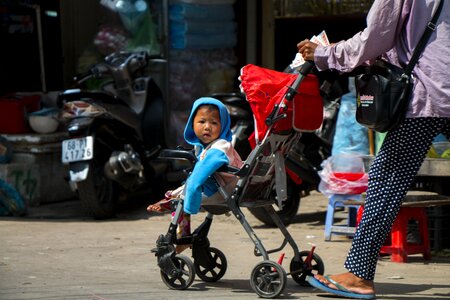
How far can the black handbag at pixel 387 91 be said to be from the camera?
5.64 m

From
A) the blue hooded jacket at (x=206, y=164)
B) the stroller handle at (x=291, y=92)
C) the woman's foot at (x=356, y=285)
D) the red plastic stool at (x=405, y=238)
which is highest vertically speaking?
the stroller handle at (x=291, y=92)

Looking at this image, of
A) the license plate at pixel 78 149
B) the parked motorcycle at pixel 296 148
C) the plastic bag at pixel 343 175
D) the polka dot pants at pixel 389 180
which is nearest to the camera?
the polka dot pants at pixel 389 180

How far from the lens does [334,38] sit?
12047 mm

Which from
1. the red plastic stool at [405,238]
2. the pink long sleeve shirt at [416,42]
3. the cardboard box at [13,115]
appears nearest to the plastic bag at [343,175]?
the red plastic stool at [405,238]

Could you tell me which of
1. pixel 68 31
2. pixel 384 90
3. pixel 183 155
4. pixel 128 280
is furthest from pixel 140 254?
pixel 68 31

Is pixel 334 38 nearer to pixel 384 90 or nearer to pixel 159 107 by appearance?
pixel 159 107

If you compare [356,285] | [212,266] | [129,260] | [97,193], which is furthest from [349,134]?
[356,285]

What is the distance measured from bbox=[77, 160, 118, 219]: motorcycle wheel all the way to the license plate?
0.09 meters

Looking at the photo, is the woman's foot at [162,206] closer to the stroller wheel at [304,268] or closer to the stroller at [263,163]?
the stroller at [263,163]

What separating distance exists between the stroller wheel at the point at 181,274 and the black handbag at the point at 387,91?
4.45 ft

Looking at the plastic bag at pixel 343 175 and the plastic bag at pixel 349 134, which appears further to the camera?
the plastic bag at pixel 349 134

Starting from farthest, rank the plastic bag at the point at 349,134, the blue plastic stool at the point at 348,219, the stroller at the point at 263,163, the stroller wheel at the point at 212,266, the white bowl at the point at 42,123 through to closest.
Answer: the white bowl at the point at 42,123
the plastic bag at the point at 349,134
the blue plastic stool at the point at 348,219
the stroller wheel at the point at 212,266
the stroller at the point at 263,163

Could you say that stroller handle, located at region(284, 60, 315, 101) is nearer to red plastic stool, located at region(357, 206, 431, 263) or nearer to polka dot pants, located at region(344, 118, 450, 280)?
polka dot pants, located at region(344, 118, 450, 280)

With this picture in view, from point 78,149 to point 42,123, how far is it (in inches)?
42.6
